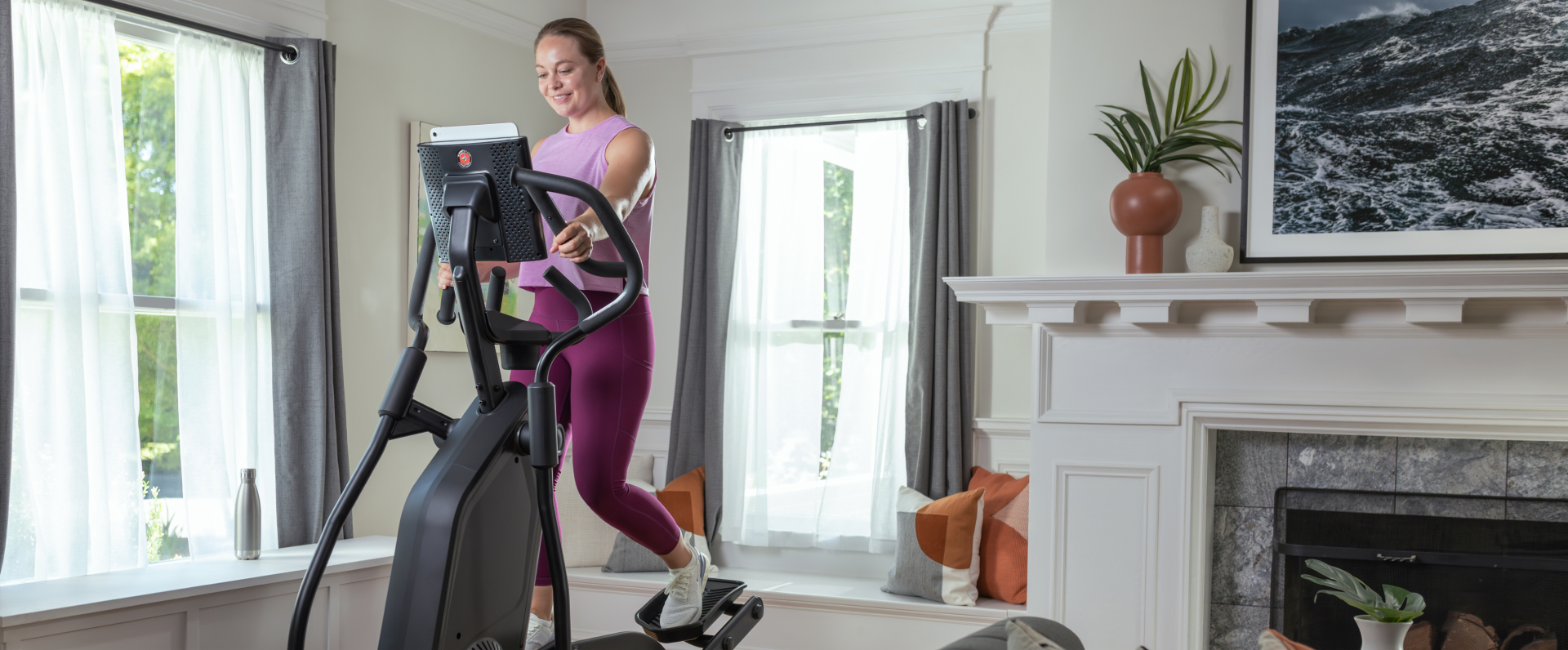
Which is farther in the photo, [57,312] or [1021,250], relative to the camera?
[1021,250]

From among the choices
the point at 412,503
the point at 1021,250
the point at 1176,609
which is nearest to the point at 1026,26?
the point at 1021,250

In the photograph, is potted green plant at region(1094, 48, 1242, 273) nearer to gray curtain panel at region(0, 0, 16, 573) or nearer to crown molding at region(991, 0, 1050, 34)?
crown molding at region(991, 0, 1050, 34)

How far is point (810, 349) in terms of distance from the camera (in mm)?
3916

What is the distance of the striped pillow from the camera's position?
321cm

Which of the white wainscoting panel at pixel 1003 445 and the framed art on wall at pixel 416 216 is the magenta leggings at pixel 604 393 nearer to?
the framed art on wall at pixel 416 216

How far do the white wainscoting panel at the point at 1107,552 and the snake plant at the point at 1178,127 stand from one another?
864mm

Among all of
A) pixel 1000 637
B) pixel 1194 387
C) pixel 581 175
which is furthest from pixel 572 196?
pixel 1194 387

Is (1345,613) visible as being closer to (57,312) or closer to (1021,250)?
(1021,250)

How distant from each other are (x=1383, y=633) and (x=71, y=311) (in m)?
3.01

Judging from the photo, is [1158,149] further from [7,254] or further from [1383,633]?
[7,254]

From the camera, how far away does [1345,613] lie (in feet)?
9.13

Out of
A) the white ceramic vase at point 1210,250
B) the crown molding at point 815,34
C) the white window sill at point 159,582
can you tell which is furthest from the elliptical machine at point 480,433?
the crown molding at point 815,34

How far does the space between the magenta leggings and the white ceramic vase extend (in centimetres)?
154

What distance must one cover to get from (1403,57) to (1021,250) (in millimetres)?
1340
